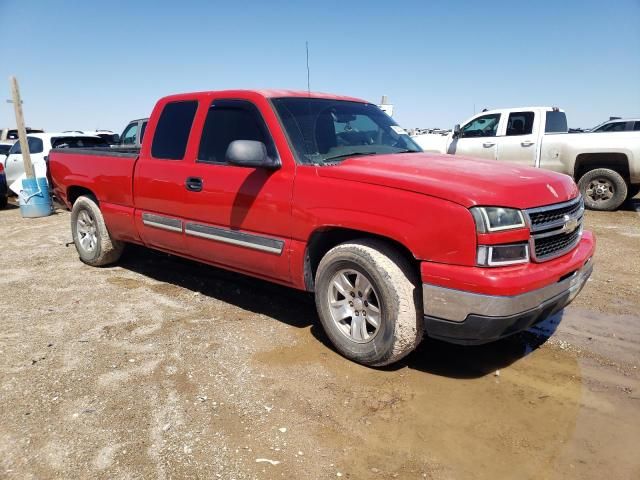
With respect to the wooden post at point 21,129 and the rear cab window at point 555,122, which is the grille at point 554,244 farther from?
the wooden post at point 21,129

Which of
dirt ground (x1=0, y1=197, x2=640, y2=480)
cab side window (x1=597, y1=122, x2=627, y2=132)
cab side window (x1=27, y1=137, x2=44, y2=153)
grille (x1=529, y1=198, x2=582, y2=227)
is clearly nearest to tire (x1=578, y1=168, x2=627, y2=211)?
dirt ground (x1=0, y1=197, x2=640, y2=480)

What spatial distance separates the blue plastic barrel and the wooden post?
0.24 metres

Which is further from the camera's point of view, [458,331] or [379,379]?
[379,379]

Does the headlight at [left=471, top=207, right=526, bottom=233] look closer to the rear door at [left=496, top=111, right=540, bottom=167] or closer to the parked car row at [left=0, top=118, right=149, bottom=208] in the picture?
the rear door at [left=496, top=111, right=540, bottom=167]

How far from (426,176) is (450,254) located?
0.56 meters

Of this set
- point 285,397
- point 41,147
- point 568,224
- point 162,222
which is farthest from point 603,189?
point 41,147

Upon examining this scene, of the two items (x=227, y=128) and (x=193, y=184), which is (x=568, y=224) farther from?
(x=193, y=184)

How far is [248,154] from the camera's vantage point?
349 centimetres

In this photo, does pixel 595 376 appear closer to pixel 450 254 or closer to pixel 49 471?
pixel 450 254

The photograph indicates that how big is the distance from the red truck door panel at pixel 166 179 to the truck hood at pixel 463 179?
163 centimetres

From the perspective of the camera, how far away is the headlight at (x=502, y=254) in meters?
2.76

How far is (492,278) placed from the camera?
8.94 feet

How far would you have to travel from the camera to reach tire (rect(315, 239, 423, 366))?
10.1 ft

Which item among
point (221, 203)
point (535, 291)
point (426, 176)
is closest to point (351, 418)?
point (535, 291)
